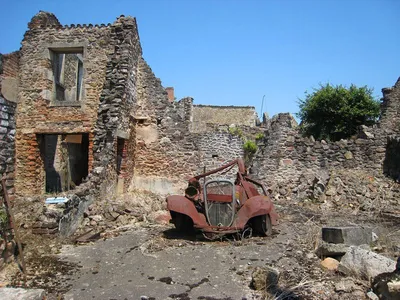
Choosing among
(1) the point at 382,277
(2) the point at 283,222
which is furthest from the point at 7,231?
(2) the point at 283,222

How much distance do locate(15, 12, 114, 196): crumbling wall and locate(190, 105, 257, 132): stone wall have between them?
20.9 meters

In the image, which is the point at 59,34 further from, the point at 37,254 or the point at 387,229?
the point at 387,229

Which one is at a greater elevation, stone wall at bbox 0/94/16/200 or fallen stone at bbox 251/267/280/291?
stone wall at bbox 0/94/16/200

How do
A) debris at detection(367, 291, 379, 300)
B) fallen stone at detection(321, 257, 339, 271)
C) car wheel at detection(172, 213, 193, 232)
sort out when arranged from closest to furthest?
debris at detection(367, 291, 379, 300)
fallen stone at detection(321, 257, 339, 271)
car wheel at detection(172, 213, 193, 232)

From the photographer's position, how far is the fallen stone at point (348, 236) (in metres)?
6.05

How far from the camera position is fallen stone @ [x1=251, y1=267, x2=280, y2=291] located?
4594 mm

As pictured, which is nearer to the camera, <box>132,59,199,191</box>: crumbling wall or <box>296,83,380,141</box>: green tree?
<box>132,59,199,191</box>: crumbling wall

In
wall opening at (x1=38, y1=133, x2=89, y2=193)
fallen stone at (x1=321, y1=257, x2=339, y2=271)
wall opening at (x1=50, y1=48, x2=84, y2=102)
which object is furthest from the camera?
wall opening at (x1=38, y1=133, x2=89, y2=193)

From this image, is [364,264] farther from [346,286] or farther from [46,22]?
[46,22]

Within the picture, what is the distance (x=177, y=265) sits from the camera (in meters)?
5.63

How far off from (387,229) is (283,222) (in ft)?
7.36

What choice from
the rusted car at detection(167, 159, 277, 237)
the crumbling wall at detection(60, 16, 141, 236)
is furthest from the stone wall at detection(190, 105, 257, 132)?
the rusted car at detection(167, 159, 277, 237)

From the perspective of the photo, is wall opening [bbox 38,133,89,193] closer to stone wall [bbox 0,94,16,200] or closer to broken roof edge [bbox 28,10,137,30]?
Result: broken roof edge [bbox 28,10,137,30]

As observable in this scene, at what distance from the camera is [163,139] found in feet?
41.3
